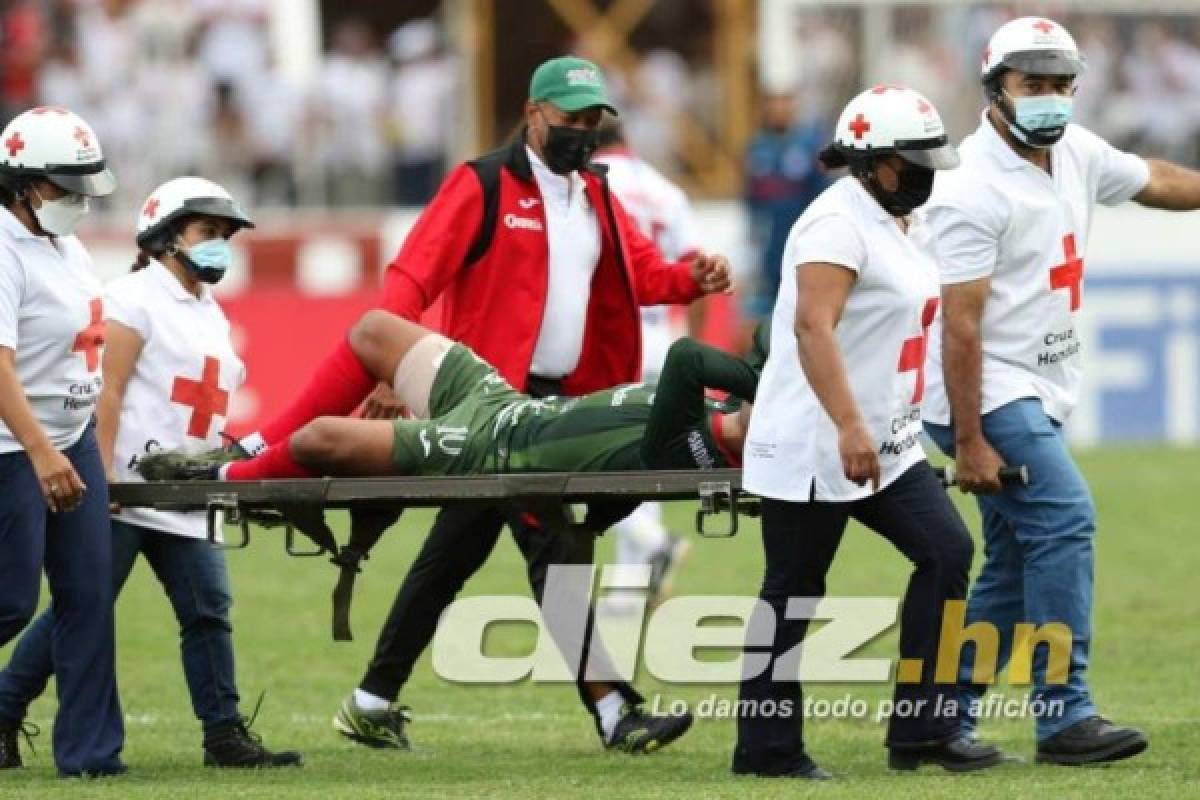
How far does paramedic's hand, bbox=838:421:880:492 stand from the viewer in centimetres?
753

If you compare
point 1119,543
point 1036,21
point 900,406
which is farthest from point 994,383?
point 1119,543

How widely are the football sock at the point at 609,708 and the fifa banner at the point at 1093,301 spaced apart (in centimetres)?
1047

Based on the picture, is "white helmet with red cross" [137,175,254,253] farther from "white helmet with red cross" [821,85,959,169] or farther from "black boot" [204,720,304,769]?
"white helmet with red cross" [821,85,959,169]

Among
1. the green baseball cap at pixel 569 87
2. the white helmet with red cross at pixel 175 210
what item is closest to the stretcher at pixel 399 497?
the white helmet with red cross at pixel 175 210

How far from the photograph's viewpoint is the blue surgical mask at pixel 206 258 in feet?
28.3

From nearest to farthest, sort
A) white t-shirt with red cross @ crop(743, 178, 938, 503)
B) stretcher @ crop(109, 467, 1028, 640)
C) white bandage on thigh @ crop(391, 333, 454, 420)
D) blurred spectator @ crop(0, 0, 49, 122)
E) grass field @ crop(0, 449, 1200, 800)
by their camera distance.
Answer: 1. white t-shirt with red cross @ crop(743, 178, 938, 503)
2. grass field @ crop(0, 449, 1200, 800)
3. stretcher @ crop(109, 467, 1028, 640)
4. white bandage on thigh @ crop(391, 333, 454, 420)
5. blurred spectator @ crop(0, 0, 49, 122)

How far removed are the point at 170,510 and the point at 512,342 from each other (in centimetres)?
141

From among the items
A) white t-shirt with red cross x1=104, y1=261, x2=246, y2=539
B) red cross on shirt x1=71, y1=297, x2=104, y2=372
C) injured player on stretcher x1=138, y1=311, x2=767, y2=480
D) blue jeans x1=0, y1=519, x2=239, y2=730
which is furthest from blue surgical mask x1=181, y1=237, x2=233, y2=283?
blue jeans x1=0, y1=519, x2=239, y2=730

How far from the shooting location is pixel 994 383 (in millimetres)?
8312

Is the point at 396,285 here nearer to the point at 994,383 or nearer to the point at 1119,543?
the point at 994,383

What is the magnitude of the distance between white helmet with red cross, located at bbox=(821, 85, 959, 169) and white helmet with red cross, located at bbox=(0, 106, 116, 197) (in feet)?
7.15

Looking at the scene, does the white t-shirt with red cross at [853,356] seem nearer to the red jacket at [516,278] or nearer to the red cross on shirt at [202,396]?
the red jacket at [516,278]

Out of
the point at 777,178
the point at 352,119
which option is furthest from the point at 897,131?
the point at 352,119

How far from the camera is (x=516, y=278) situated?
30.3ft
